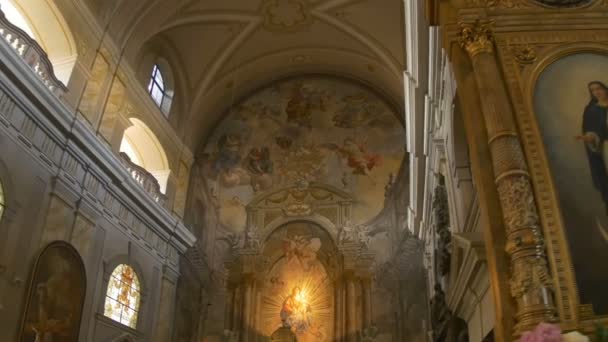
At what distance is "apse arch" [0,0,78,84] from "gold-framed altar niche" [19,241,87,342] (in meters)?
3.92

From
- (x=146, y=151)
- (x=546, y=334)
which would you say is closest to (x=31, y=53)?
(x=146, y=151)

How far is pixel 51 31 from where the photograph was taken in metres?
11.6

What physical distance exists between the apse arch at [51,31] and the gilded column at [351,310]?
11.1m

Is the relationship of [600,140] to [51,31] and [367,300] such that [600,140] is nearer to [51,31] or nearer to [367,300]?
[51,31]

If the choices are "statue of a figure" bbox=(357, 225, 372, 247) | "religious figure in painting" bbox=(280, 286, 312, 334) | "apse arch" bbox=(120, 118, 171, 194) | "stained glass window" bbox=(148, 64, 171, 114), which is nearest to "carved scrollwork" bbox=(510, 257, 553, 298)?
"apse arch" bbox=(120, 118, 171, 194)

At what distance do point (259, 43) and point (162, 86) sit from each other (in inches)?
154

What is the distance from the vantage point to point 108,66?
13.0 meters

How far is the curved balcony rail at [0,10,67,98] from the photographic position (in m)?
9.46

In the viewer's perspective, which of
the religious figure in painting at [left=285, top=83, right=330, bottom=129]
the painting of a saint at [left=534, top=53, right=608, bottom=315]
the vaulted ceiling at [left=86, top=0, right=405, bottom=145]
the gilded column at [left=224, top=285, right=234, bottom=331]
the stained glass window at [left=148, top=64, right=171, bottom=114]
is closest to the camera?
the painting of a saint at [left=534, top=53, right=608, bottom=315]

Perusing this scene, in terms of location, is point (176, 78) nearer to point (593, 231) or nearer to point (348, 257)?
point (348, 257)

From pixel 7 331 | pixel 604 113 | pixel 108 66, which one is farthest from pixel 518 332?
pixel 108 66

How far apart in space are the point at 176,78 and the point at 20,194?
8851mm

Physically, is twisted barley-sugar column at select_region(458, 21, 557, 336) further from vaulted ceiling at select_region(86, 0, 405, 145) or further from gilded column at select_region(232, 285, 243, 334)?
gilded column at select_region(232, 285, 243, 334)

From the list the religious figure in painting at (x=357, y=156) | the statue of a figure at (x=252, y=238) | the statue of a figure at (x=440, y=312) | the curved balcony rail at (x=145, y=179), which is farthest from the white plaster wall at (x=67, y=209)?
the religious figure in painting at (x=357, y=156)
